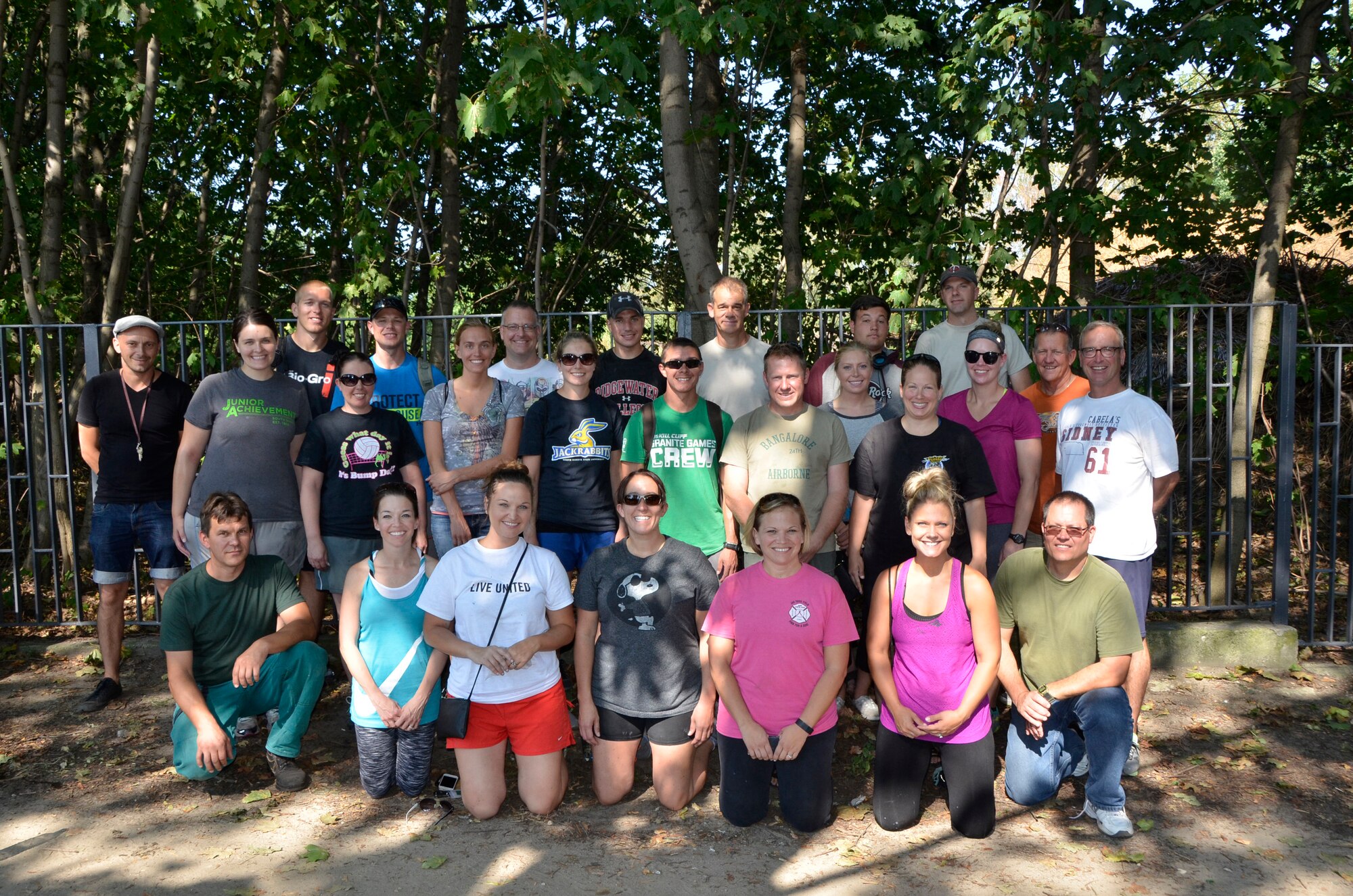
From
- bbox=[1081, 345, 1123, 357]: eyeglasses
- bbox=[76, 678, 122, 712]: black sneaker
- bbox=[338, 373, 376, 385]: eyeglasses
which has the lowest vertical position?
bbox=[76, 678, 122, 712]: black sneaker

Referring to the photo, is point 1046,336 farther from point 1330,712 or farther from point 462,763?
point 462,763

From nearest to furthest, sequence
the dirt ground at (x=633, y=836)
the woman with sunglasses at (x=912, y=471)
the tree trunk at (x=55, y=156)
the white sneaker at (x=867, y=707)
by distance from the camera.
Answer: the dirt ground at (x=633, y=836), the woman with sunglasses at (x=912, y=471), the white sneaker at (x=867, y=707), the tree trunk at (x=55, y=156)

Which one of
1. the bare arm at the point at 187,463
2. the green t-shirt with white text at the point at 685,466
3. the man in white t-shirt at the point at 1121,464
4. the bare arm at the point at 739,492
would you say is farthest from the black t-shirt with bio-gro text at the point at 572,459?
the man in white t-shirt at the point at 1121,464

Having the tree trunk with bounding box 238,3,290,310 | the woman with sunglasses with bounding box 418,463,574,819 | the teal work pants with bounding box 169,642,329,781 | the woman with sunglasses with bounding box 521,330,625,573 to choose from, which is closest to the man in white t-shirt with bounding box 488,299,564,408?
the woman with sunglasses with bounding box 521,330,625,573

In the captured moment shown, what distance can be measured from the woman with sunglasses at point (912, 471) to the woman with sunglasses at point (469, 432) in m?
1.85

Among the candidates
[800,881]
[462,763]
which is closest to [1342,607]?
[800,881]

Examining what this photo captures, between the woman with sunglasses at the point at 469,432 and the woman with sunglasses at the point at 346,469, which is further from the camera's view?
the woman with sunglasses at the point at 469,432

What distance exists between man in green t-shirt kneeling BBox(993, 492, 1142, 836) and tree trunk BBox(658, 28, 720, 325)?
3.54 meters

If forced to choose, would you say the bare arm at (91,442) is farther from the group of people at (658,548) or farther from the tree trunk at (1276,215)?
the tree trunk at (1276,215)

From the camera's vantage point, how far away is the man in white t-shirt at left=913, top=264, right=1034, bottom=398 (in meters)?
5.61

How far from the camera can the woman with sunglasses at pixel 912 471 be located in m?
4.60

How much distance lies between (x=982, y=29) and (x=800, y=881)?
259 inches

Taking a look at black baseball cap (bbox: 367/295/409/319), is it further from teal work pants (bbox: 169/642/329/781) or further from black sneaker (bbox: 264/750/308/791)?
black sneaker (bbox: 264/750/308/791)

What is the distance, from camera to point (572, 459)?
506 centimetres
